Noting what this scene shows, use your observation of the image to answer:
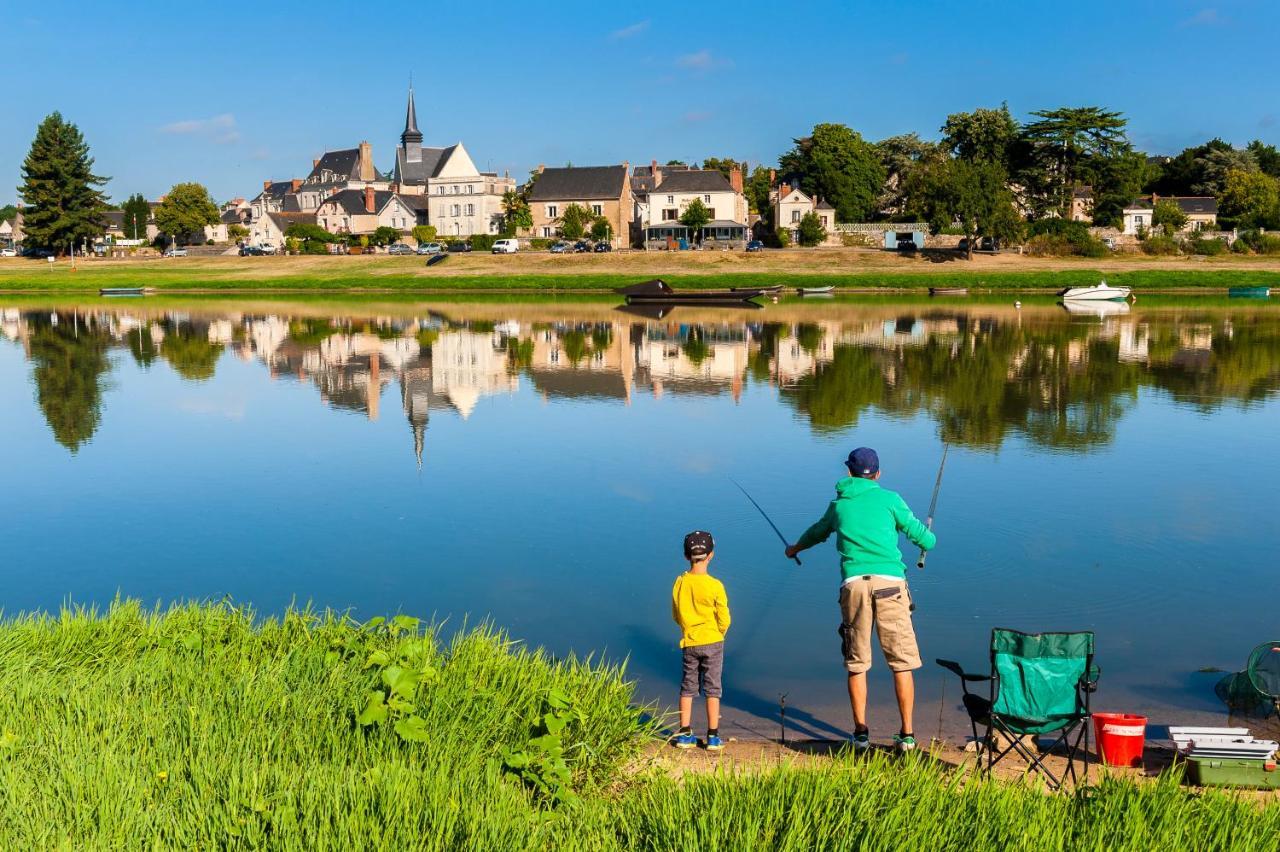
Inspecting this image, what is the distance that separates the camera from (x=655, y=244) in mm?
108438

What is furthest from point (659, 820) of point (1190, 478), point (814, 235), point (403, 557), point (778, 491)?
point (814, 235)

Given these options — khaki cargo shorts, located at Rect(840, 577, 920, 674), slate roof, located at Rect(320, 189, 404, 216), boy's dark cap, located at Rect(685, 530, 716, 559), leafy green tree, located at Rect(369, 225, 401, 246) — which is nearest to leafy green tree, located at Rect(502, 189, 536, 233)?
leafy green tree, located at Rect(369, 225, 401, 246)

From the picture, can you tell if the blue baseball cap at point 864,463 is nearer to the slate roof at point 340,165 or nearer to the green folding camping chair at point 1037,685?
the green folding camping chair at point 1037,685

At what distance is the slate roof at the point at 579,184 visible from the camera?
382ft

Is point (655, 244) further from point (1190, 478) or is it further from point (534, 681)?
point (534, 681)

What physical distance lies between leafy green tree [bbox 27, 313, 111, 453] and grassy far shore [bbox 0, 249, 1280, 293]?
29.9 m

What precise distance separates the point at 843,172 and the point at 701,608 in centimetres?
10821

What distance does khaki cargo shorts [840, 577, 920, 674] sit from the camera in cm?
837

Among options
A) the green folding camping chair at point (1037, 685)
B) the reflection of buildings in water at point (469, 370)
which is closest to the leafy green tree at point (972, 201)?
the reflection of buildings in water at point (469, 370)

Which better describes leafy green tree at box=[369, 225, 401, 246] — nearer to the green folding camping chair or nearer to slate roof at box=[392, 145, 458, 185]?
slate roof at box=[392, 145, 458, 185]

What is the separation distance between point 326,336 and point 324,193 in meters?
121

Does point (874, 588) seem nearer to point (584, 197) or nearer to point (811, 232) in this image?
point (811, 232)

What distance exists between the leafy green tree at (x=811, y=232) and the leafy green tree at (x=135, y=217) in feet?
310

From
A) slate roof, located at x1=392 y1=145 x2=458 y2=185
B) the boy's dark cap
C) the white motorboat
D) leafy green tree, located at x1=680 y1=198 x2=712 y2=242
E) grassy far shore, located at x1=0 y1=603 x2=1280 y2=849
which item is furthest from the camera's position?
slate roof, located at x1=392 y1=145 x2=458 y2=185
